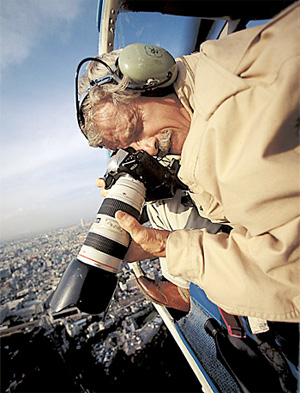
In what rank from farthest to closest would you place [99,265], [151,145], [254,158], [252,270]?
[151,145] < [99,265] < [252,270] < [254,158]

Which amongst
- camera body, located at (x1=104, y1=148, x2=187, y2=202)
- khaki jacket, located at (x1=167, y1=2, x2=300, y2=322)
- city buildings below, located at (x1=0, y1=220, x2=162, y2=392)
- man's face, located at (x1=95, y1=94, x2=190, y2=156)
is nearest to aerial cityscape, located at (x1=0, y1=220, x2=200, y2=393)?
city buildings below, located at (x1=0, y1=220, x2=162, y2=392)

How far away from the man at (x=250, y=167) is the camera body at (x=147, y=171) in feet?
1.12

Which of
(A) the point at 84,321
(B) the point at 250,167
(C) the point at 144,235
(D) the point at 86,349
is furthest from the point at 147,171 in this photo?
(A) the point at 84,321

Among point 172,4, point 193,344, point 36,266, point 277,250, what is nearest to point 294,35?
point 277,250

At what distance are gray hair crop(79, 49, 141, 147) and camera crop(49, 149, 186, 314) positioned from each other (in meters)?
0.23

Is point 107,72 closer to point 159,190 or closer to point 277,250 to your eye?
point 159,190

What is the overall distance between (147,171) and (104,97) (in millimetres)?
506

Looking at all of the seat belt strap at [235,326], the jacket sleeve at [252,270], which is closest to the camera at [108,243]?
the jacket sleeve at [252,270]

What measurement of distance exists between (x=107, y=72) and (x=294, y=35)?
37.5 inches

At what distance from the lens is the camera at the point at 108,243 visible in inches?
33.1

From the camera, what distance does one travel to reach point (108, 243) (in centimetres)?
90

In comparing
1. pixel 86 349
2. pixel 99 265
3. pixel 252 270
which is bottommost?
pixel 86 349

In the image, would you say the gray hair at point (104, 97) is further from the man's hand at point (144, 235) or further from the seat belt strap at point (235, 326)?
the seat belt strap at point (235, 326)

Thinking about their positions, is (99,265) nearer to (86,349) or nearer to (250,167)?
(250,167)
